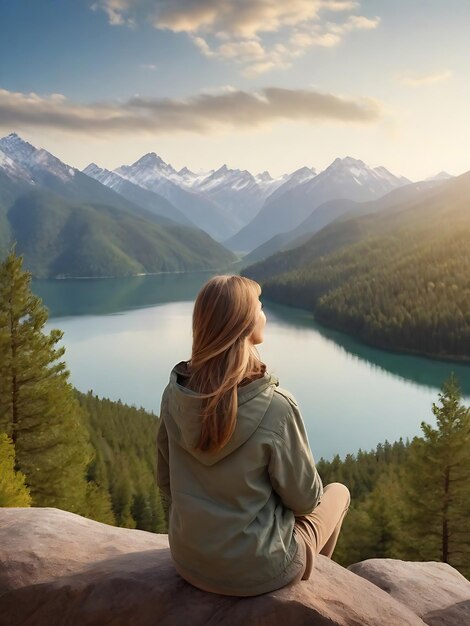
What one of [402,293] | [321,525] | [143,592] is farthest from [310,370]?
[143,592]

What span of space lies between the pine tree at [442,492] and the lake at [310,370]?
87.2 ft

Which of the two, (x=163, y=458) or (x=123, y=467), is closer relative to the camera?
(x=163, y=458)

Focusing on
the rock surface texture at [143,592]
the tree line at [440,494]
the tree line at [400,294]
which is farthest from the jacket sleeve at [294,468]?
the tree line at [400,294]

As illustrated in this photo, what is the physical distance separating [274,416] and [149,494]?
111ft

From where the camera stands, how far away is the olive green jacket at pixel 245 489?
4.07 metres

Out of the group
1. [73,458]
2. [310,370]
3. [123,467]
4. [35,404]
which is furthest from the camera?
[310,370]

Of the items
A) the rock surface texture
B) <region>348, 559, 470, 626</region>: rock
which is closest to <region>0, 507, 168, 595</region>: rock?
the rock surface texture

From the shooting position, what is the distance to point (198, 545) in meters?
4.27

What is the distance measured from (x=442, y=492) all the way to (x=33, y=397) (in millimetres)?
14299

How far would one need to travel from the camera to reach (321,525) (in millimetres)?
4887

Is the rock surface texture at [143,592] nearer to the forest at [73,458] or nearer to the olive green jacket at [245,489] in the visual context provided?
the olive green jacket at [245,489]

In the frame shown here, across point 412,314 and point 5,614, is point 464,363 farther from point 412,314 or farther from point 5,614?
point 5,614

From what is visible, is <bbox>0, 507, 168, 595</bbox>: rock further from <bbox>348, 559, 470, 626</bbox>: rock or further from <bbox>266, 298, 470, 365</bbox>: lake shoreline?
<bbox>266, 298, 470, 365</bbox>: lake shoreline

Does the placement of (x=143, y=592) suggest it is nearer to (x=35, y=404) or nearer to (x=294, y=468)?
(x=294, y=468)
